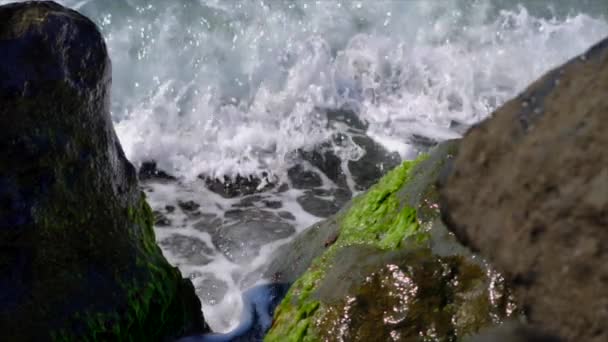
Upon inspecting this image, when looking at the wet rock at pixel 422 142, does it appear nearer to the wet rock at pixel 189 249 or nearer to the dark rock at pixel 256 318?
the wet rock at pixel 189 249

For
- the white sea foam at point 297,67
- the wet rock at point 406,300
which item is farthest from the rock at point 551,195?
the white sea foam at point 297,67

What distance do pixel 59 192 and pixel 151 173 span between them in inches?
145

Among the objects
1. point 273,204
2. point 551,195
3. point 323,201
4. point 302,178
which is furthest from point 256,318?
point 302,178

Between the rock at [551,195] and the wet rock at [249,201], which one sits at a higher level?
the rock at [551,195]

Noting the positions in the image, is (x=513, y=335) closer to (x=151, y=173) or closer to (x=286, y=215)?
(x=286, y=215)

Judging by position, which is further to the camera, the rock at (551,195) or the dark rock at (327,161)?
the dark rock at (327,161)

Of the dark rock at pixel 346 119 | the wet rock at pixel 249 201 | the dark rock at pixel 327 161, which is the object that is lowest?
the wet rock at pixel 249 201

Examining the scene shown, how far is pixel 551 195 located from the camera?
256 centimetres

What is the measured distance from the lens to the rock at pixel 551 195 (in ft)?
8.08

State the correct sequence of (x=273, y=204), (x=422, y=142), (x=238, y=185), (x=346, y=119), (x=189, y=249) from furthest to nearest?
(x=346, y=119), (x=422, y=142), (x=238, y=185), (x=273, y=204), (x=189, y=249)

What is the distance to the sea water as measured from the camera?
682 centimetres

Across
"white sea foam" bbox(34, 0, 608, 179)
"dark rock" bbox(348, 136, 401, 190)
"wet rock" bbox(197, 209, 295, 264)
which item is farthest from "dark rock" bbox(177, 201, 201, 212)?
"dark rock" bbox(348, 136, 401, 190)

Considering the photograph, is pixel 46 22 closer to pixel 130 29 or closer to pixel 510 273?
pixel 510 273

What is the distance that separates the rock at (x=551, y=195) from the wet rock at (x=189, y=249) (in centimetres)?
343
